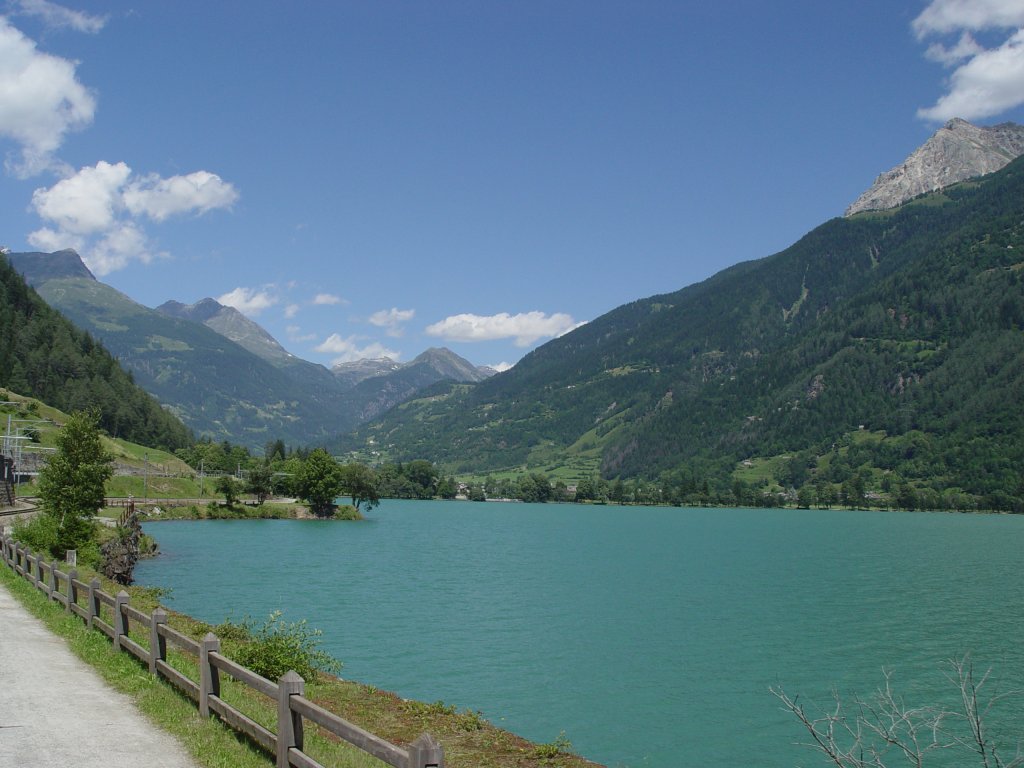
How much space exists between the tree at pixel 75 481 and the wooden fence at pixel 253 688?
29.1 m

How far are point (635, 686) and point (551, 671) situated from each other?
15.0 feet

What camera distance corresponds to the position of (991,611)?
206 ft

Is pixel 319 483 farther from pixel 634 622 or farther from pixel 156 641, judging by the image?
pixel 156 641

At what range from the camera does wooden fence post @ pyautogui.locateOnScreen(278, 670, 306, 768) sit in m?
12.3

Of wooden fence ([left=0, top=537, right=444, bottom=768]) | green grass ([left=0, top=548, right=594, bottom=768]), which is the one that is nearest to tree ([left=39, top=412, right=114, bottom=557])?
green grass ([left=0, top=548, right=594, bottom=768])

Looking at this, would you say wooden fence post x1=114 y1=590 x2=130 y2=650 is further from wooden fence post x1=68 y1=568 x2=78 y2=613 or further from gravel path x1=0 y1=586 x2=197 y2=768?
wooden fence post x1=68 y1=568 x2=78 y2=613

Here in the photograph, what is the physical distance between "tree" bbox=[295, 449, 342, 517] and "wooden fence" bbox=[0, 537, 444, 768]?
14523cm

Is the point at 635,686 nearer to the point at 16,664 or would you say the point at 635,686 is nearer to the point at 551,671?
the point at 551,671

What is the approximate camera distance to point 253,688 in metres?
18.0

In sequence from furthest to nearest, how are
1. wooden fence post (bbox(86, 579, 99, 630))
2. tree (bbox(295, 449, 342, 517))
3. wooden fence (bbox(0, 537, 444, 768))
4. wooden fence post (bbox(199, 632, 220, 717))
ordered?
1. tree (bbox(295, 449, 342, 517))
2. wooden fence post (bbox(86, 579, 99, 630))
3. wooden fence post (bbox(199, 632, 220, 717))
4. wooden fence (bbox(0, 537, 444, 768))

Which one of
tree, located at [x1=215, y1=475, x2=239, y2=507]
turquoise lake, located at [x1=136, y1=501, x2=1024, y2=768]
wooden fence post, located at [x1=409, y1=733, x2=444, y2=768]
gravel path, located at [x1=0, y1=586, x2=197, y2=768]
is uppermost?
wooden fence post, located at [x1=409, y1=733, x2=444, y2=768]

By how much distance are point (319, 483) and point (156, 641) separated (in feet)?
504

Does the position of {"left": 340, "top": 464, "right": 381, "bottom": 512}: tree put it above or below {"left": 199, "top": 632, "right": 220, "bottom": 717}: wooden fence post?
below

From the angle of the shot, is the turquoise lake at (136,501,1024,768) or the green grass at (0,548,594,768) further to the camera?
the turquoise lake at (136,501,1024,768)
